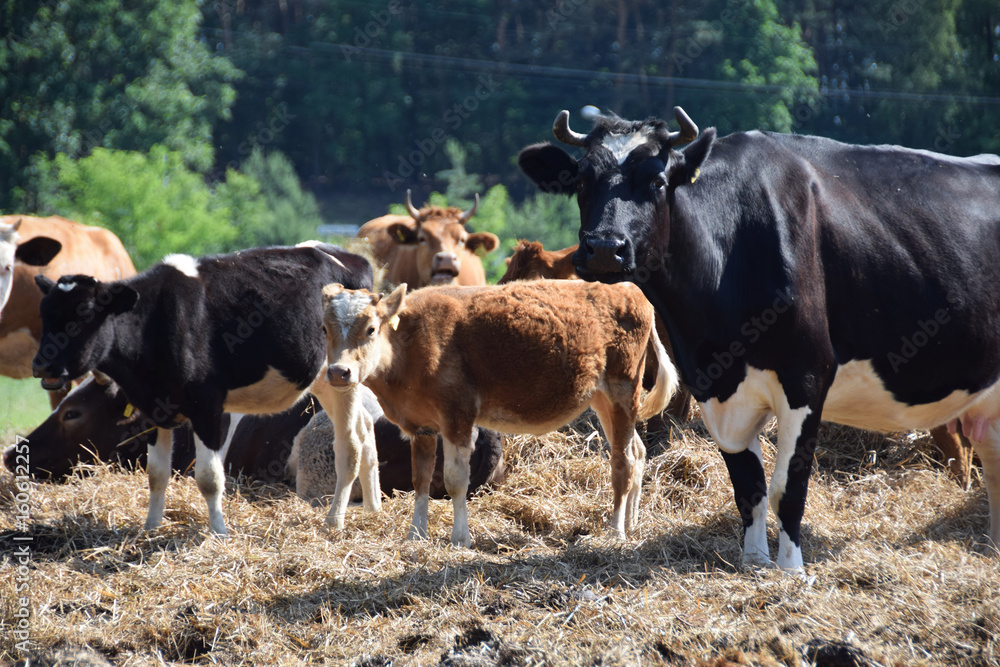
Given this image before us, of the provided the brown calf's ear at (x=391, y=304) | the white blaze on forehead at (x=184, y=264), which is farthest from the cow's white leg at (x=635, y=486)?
the white blaze on forehead at (x=184, y=264)

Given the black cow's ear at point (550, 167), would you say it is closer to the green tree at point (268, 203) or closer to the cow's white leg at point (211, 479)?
the cow's white leg at point (211, 479)

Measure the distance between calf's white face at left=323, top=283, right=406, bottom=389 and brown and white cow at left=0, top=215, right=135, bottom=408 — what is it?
4180 mm

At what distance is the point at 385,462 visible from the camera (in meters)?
7.55

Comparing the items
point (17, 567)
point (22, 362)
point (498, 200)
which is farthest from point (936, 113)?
point (17, 567)

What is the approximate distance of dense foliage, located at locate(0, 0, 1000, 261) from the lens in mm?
33188

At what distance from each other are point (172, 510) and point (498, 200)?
31199 millimetres

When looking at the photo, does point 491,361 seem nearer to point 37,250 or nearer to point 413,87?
point 37,250

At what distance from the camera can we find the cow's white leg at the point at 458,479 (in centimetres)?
576

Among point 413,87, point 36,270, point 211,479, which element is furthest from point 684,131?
point 413,87

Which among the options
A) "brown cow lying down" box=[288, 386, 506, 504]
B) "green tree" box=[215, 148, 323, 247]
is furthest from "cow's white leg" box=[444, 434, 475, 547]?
"green tree" box=[215, 148, 323, 247]

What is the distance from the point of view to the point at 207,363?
592 centimetres

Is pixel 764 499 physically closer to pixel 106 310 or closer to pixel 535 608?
pixel 535 608

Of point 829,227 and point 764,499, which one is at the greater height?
point 829,227

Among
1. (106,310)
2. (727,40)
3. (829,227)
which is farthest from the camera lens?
(727,40)
